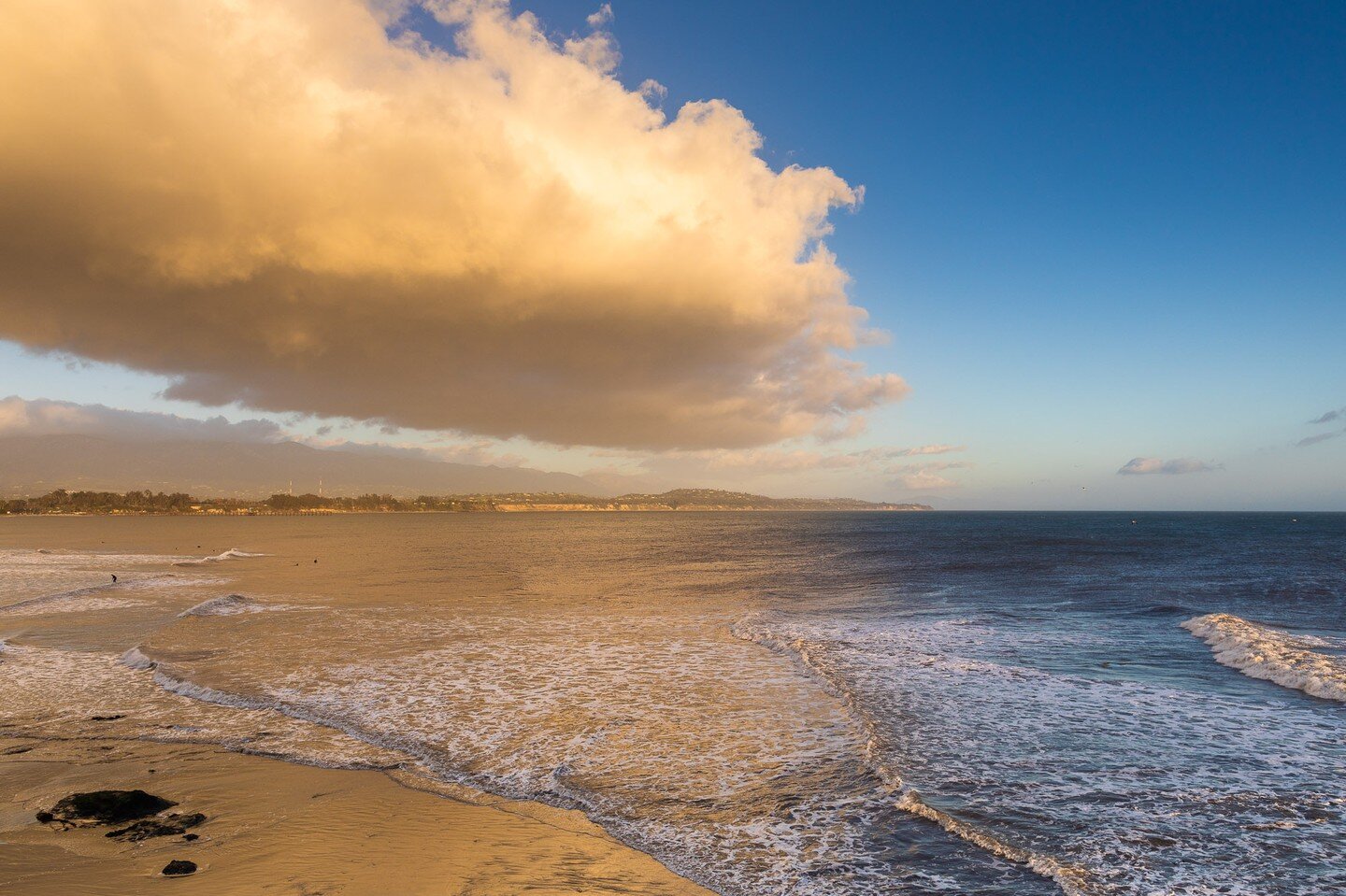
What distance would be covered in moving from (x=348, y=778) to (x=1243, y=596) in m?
43.6

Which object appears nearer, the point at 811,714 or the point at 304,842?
the point at 304,842

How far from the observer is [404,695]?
17.0 m

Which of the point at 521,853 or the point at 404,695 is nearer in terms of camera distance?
the point at 521,853

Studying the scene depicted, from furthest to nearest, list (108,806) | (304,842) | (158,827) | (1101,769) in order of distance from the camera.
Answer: (1101,769) → (108,806) → (158,827) → (304,842)

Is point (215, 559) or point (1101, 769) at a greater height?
point (1101, 769)

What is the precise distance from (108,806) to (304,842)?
302 centimetres

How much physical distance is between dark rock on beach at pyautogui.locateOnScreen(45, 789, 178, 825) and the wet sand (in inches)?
10.3

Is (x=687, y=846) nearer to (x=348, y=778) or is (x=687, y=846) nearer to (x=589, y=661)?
(x=348, y=778)

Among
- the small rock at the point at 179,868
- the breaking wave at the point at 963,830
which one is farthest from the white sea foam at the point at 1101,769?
the small rock at the point at 179,868

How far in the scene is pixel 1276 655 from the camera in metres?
20.6

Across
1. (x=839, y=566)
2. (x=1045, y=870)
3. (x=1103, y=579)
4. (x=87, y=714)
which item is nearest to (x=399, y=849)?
(x=1045, y=870)

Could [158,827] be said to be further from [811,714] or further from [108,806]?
[811,714]

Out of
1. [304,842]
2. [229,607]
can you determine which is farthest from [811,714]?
[229,607]

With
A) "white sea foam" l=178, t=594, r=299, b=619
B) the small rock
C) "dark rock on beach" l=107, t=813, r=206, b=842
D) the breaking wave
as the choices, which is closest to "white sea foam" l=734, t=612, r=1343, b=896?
the breaking wave
